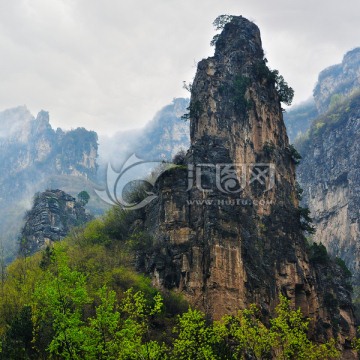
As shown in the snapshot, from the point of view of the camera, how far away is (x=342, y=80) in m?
194

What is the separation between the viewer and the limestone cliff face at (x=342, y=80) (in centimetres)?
18799

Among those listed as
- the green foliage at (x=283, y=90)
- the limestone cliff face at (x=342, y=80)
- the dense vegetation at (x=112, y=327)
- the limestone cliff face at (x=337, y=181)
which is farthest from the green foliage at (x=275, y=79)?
the limestone cliff face at (x=342, y=80)

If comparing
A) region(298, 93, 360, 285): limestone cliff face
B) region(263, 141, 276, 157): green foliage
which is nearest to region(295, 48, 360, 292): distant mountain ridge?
region(298, 93, 360, 285): limestone cliff face

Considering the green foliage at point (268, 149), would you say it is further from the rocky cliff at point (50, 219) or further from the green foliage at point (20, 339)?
the rocky cliff at point (50, 219)

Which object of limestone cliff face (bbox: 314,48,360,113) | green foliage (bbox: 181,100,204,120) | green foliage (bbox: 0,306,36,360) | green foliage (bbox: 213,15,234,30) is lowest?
green foliage (bbox: 0,306,36,360)

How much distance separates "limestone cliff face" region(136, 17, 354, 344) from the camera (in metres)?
51.4

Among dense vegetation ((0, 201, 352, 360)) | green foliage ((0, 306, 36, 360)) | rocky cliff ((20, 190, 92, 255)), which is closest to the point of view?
dense vegetation ((0, 201, 352, 360))

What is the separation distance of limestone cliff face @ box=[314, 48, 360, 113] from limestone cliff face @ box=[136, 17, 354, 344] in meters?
123

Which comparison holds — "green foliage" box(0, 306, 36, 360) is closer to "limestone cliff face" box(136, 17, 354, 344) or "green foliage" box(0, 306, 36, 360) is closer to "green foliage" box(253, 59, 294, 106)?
"limestone cliff face" box(136, 17, 354, 344)

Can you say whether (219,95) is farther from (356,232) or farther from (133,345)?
(356,232)

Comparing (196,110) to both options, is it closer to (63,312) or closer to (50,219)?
(63,312)

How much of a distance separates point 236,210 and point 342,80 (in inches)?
6123

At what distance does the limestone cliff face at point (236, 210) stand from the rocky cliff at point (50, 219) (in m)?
37.4

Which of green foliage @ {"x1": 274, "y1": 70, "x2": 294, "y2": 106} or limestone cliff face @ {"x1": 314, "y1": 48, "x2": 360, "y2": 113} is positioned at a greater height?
limestone cliff face @ {"x1": 314, "y1": 48, "x2": 360, "y2": 113}
